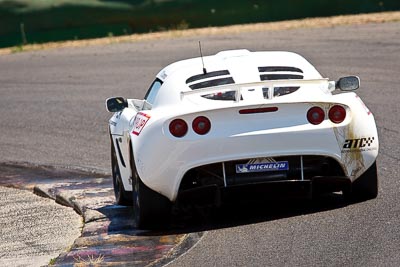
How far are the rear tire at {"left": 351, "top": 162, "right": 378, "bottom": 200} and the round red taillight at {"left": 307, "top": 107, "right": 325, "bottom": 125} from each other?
0.66 metres

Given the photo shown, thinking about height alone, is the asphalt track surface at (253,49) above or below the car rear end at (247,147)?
below

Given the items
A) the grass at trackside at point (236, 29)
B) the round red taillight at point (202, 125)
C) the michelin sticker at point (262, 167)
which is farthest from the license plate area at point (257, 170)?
the grass at trackside at point (236, 29)

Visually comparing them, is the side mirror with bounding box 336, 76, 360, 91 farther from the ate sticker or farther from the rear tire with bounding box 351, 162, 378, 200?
the ate sticker

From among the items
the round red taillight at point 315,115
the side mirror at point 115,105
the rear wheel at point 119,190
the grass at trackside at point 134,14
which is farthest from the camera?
the grass at trackside at point 134,14

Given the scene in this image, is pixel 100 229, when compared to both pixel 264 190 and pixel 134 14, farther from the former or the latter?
pixel 134 14

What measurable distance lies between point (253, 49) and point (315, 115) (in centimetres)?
1292

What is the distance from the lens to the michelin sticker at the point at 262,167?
830 cm

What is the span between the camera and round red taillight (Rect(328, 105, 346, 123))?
832 cm

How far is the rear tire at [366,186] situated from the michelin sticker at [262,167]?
0.69 meters

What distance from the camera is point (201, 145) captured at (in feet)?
26.7

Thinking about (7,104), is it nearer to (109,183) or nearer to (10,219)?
(109,183)

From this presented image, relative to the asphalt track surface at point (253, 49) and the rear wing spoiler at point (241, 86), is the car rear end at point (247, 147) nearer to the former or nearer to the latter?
the rear wing spoiler at point (241, 86)

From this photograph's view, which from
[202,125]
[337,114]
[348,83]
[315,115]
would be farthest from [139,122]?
[348,83]

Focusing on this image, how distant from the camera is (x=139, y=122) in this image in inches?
338
